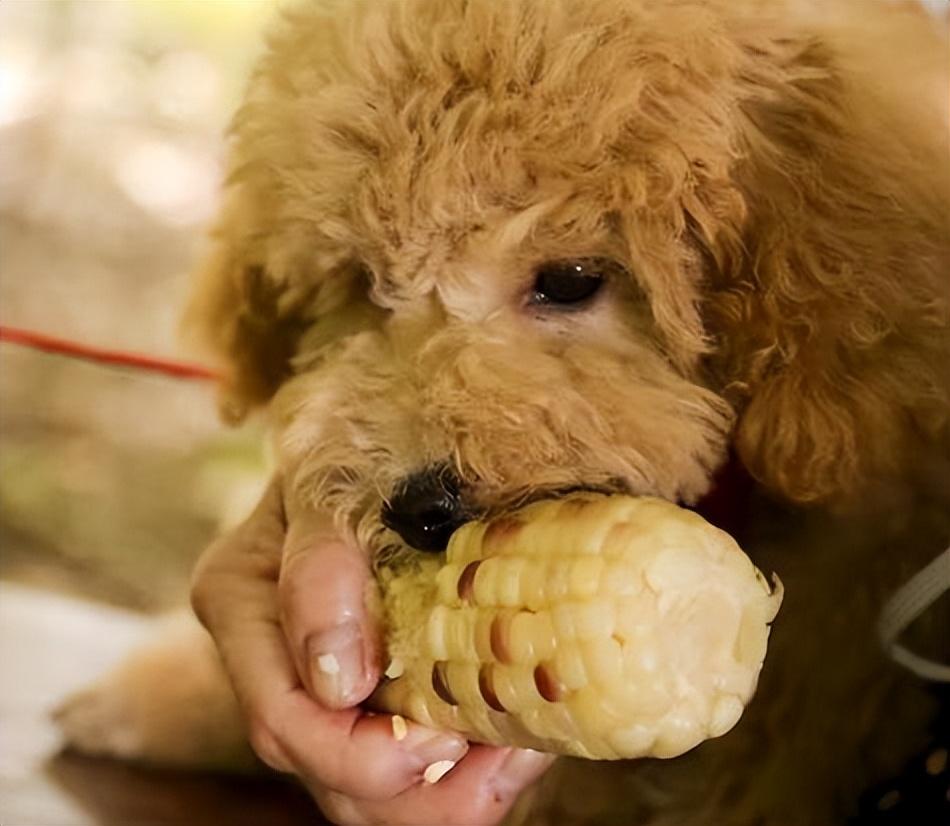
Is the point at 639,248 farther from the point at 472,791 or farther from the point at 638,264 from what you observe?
the point at 472,791

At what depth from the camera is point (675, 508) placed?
900mm

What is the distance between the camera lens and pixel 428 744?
98cm

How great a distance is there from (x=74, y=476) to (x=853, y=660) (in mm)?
1226

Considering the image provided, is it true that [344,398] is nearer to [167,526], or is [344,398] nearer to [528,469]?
[528,469]

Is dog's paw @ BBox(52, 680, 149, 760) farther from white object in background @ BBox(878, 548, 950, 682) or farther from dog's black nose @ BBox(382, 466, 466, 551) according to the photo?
white object in background @ BBox(878, 548, 950, 682)

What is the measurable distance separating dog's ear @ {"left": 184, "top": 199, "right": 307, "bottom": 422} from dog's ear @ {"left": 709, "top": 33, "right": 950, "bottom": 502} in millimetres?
398

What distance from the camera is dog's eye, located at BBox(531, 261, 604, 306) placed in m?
0.99

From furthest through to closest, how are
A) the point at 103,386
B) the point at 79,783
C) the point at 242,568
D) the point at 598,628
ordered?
the point at 103,386 → the point at 79,783 → the point at 242,568 → the point at 598,628

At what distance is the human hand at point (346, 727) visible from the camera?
98 cm

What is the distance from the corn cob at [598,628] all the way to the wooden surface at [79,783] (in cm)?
53

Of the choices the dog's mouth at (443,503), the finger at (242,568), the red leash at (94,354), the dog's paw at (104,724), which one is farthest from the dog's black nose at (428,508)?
the red leash at (94,354)

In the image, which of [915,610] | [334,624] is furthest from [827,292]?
[334,624]

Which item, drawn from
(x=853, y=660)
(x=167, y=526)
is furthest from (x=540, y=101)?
(x=167, y=526)

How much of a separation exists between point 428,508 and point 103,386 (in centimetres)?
128
